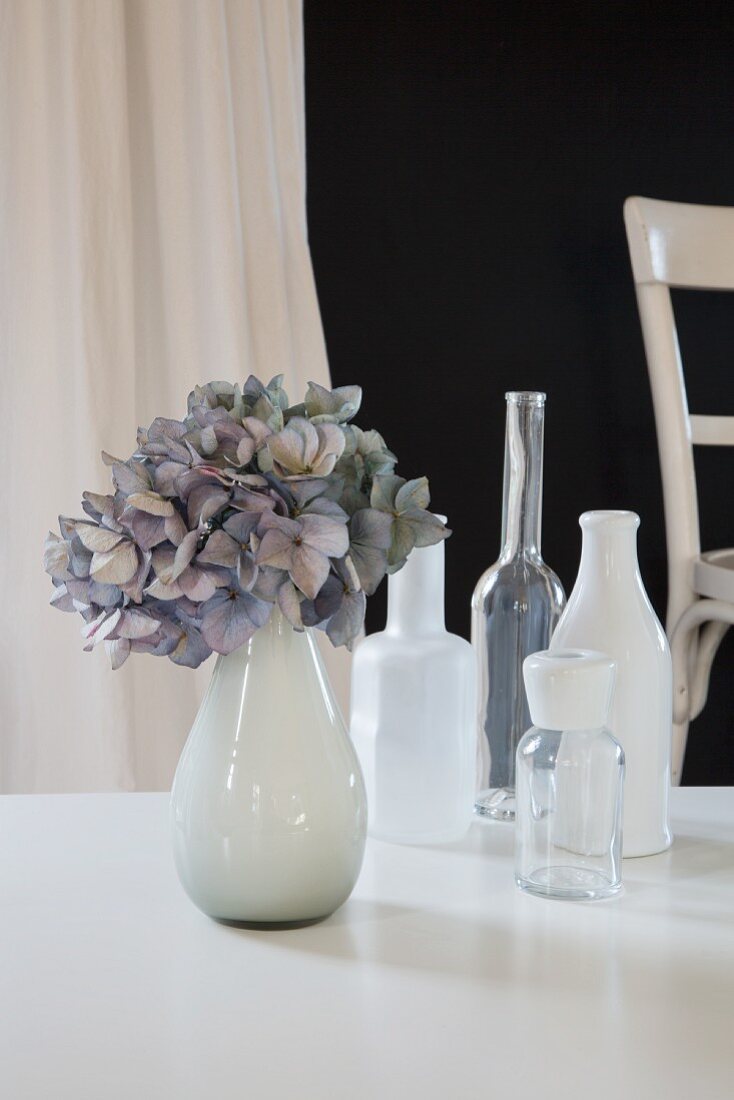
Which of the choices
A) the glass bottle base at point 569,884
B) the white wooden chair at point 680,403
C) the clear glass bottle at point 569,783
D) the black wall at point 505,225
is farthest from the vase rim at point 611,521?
the black wall at point 505,225

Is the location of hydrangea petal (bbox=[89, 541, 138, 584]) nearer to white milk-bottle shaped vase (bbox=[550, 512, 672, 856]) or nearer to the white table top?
the white table top

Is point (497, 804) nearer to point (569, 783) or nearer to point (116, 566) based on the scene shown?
point (569, 783)

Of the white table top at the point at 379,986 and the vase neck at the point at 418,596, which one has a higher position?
the vase neck at the point at 418,596

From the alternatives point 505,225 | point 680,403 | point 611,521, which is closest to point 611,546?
point 611,521

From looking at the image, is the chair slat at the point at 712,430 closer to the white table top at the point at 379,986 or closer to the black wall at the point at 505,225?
the black wall at the point at 505,225

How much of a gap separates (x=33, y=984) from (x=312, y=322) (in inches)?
53.6

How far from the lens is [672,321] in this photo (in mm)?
1807

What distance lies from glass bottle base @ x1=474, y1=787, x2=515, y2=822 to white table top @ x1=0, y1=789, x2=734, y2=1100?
69 millimetres

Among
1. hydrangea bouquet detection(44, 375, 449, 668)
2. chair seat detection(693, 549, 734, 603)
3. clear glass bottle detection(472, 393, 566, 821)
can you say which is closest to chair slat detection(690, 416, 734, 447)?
chair seat detection(693, 549, 734, 603)

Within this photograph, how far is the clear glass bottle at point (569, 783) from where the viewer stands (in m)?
0.72

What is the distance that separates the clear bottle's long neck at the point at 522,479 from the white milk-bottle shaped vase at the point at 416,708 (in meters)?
0.09

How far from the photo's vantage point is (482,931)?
0.72 meters

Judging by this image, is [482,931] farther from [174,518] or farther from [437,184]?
[437,184]

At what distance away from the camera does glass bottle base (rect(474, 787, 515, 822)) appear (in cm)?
93
